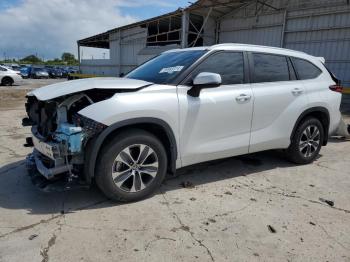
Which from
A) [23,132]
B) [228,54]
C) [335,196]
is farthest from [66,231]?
[23,132]

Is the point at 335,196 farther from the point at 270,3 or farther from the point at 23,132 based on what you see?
the point at 270,3

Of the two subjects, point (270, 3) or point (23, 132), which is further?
point (270, 3)

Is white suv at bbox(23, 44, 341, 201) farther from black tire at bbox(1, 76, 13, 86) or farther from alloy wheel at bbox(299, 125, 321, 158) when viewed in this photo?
black tire at bbox(1, 76, 13, 86)

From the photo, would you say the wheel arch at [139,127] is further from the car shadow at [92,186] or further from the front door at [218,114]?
the car shadow at [92,186]

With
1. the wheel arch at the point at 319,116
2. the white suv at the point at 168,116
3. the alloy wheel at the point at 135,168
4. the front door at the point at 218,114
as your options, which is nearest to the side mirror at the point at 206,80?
the white suv at the point at 168,116

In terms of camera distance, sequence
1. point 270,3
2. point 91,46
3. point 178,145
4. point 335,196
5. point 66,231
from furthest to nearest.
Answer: point 91,46 < point 270,3 < point 335,196 < point 178,145 < point 66,231

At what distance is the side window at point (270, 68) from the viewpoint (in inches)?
173

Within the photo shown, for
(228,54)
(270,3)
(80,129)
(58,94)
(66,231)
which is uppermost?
(270,3)

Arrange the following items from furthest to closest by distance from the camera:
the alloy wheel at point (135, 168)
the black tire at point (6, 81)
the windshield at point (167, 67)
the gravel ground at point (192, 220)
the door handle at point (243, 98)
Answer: the black tire at point (6, 81)
the door handle at point (243, 98)
the windshield at point (167, 67)
the alloy wheel at point (135, 168)
the gravel ground at point (192, 220)

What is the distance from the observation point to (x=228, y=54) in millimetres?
4180

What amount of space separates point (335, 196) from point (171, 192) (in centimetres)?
205

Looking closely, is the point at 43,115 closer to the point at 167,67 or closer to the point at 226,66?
the point at 167,67

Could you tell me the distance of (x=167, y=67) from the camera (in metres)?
4.15

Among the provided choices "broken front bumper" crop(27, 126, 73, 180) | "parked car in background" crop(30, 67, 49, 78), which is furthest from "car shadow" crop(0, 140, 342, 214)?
"parked car in background" crop(30, 67, 49, 78)
